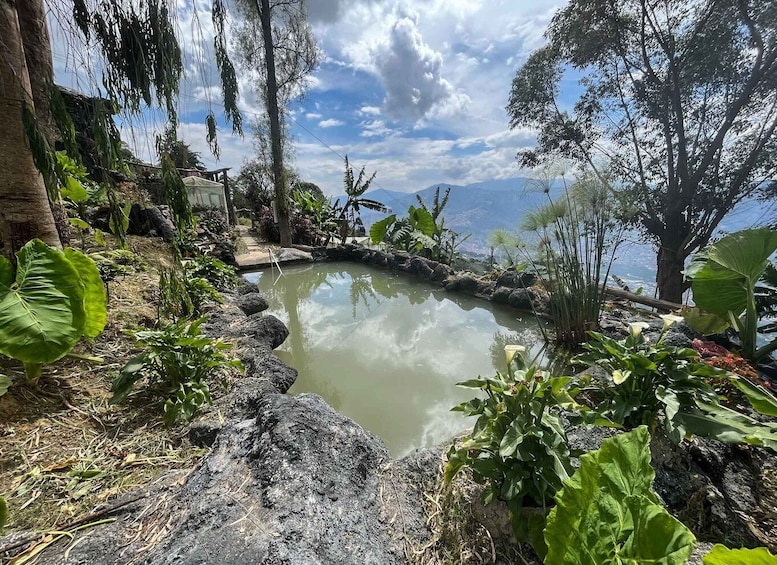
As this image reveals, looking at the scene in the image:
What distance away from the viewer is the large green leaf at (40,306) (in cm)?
114

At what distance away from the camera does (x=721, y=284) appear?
198cm

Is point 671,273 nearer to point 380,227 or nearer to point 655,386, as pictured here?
point 655,386

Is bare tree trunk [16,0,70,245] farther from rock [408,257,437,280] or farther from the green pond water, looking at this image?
rock [408,257,437,280]

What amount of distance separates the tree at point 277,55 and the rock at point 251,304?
15.8 feet

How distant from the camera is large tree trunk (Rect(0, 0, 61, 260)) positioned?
1363mm

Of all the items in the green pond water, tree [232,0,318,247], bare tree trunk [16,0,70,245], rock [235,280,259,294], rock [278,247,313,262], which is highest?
tree [232,0,318,247]

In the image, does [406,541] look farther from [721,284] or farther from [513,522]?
[721,284]

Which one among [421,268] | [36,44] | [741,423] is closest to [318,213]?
[421,268]

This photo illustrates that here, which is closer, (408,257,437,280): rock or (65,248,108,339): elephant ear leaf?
(65,248,108,339): elephant ear leaf

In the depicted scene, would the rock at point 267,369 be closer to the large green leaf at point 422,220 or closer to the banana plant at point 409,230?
the banana plant at point 409,230

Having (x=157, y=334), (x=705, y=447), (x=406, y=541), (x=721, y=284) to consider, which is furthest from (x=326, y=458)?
(x=721, y=284)

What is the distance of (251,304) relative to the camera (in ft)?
12.5

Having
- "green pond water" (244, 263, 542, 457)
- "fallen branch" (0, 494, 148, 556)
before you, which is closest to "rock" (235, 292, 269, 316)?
"green pond water" (244, 263, 542, 457)

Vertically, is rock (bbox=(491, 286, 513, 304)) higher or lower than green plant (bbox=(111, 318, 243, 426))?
lower
